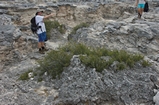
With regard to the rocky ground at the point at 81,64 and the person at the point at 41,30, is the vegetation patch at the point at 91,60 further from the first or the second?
the person at the point at 41,30

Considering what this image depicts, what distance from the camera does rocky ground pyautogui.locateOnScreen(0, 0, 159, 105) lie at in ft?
16.3

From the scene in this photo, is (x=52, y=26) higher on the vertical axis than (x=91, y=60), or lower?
higher

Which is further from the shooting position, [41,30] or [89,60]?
[41,30]

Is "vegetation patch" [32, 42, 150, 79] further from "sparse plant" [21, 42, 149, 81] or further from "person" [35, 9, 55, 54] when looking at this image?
"person" [35, 9, 55, 54]

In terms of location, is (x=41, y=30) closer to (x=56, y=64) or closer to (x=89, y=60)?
(x=56, y=64)

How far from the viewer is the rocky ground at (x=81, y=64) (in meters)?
4.96

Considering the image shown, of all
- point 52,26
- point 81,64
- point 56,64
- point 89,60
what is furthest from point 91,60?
point 52,26

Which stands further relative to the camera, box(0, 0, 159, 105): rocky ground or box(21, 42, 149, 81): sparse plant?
box(21, 42, 149, 81): sparse plant

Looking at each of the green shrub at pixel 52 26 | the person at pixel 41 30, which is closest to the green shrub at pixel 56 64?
the person at pixel 41 30

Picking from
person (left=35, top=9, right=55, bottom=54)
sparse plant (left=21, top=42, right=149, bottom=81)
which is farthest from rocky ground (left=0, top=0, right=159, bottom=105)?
person (left=35, top=9, right=55, bottom=54)

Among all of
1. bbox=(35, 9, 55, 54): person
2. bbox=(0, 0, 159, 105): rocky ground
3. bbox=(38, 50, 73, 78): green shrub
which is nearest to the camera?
bbox=(0, 0, 159, 105): rocky ground

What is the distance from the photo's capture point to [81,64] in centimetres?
554

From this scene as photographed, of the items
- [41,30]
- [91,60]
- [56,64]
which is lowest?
[56,64]

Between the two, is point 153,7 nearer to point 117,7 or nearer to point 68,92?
point 117,7
